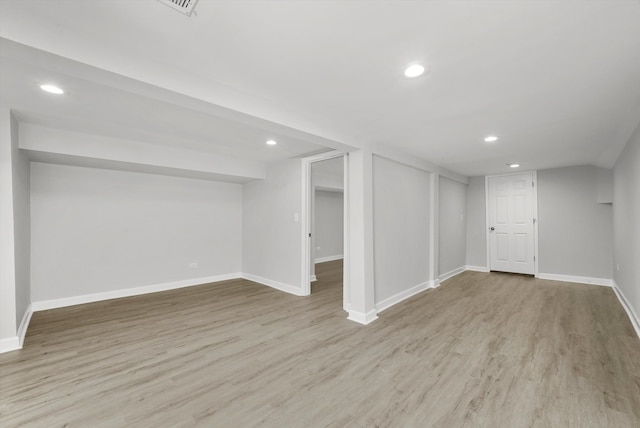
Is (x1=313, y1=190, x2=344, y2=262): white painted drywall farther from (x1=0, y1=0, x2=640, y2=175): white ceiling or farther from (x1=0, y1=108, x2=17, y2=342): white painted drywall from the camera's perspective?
(x1=0, y1=108, x2=17, y2=342): white painted drywall

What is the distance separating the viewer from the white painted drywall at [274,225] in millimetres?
4469

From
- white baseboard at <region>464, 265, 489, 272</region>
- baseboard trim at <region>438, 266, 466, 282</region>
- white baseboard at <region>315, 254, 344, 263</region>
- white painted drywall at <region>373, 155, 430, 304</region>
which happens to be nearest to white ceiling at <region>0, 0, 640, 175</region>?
white painted drywall at <region>373, 155, 430, 304</region>

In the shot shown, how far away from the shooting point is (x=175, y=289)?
4.70 metres

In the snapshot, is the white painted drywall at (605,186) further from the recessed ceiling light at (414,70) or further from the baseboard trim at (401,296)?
the recessed ceiling light at (414,70)

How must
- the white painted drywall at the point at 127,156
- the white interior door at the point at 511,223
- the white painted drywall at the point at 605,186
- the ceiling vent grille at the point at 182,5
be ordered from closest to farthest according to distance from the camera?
A: 1. the ceiling vent grille at the point at 182,5
2. the white painted drywall at the point at 127,156
3. the white painted drywall at the point at 605,186
4. the white interior door at the point at 511,223

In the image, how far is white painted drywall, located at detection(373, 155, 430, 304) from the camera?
3656 millimetres

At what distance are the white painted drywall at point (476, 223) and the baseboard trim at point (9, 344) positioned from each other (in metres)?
7.39

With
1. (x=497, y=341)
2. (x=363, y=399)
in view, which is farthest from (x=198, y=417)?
(x=497, y=341)

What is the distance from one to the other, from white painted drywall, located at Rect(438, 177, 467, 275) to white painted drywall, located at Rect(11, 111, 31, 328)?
5.82 m

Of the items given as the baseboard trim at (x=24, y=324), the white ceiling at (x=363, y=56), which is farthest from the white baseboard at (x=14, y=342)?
the white ceiling at (x=363, y=56)

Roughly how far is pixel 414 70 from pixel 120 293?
194 inches

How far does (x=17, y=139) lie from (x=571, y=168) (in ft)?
27.3

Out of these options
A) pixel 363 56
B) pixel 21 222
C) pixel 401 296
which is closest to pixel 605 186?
pixel 401 296

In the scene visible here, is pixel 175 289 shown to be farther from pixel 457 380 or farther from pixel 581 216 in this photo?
pixel 581 216
